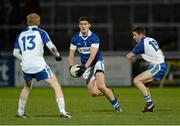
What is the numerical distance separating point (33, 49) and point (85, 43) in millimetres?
2365

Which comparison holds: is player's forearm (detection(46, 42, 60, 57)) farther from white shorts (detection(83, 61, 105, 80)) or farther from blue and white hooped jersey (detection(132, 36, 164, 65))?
blue and white hooped jersey (detection(132, 36, 164, 65))

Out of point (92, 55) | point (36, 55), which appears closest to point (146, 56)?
→ point (92, 55)

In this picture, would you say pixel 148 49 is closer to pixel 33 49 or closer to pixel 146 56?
pixel 146 56

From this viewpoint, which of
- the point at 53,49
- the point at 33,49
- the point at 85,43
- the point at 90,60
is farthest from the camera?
the point at 85,43

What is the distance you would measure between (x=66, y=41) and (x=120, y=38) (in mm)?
3201

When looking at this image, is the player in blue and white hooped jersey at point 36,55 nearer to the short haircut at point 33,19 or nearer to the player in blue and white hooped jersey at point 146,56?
the short haircut at point 33,19

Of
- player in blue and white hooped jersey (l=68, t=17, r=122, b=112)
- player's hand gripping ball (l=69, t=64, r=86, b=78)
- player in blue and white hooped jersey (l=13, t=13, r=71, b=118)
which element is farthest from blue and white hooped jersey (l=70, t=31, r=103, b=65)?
player in blue and white hooped jersey (l=13, t=13, r=71, b=118)

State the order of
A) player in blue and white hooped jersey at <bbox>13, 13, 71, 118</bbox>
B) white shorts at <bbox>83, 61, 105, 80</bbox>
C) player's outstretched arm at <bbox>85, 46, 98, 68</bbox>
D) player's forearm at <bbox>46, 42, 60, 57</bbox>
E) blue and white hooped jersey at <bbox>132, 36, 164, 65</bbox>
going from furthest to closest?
blue and white hooped jersey at <bbox>132, 36, 164, 65</bbox> → white shorts at <bbox>83, 61, 105, 80</bbox> → player's outstretched arm at <bbox>85, 46, 98, 68</bbox> → player in blue and white hooped jersey at <bbox>13, 13, 71, 118</bbox> → player's forearm at <bbox>46, 42, 60, 57</bbox>

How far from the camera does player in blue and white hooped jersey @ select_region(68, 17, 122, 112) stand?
55.4 ft

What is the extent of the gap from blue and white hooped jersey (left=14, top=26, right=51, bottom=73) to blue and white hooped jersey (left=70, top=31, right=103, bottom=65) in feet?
7.15

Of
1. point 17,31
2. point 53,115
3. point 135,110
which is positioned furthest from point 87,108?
point 17,31

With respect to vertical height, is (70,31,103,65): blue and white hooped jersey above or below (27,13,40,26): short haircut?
below

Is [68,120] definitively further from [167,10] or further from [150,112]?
[167,10]

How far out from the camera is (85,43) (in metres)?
17.2
